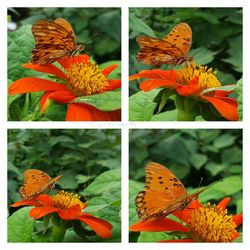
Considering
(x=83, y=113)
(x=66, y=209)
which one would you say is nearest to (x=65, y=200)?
(x=66, y=209)

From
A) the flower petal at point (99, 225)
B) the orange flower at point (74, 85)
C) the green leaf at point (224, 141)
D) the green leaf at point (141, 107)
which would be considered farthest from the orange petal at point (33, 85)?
the green leaf at point (224, 141)

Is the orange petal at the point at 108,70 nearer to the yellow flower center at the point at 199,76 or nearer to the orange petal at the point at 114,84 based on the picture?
the orange petal at the point at 114,84

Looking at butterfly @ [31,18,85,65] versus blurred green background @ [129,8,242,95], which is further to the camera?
blurred green background @ [129,8,242,95]

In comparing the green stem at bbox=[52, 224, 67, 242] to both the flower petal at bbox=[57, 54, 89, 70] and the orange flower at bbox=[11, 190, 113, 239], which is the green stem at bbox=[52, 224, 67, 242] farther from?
the flower petal at bbox=[57, 54, 89, 70]

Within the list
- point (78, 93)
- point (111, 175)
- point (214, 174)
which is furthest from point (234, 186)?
point (78, 93)

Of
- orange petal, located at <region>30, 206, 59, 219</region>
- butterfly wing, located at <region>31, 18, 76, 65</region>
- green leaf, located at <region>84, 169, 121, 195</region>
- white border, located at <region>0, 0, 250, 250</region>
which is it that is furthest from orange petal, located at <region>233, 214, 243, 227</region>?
butterfly wing, located at <region>31, 18, 76, 65</region>

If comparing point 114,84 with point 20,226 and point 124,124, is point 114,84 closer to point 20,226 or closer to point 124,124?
point 124,124

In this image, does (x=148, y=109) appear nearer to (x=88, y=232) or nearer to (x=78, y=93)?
(x=78, y=93)
